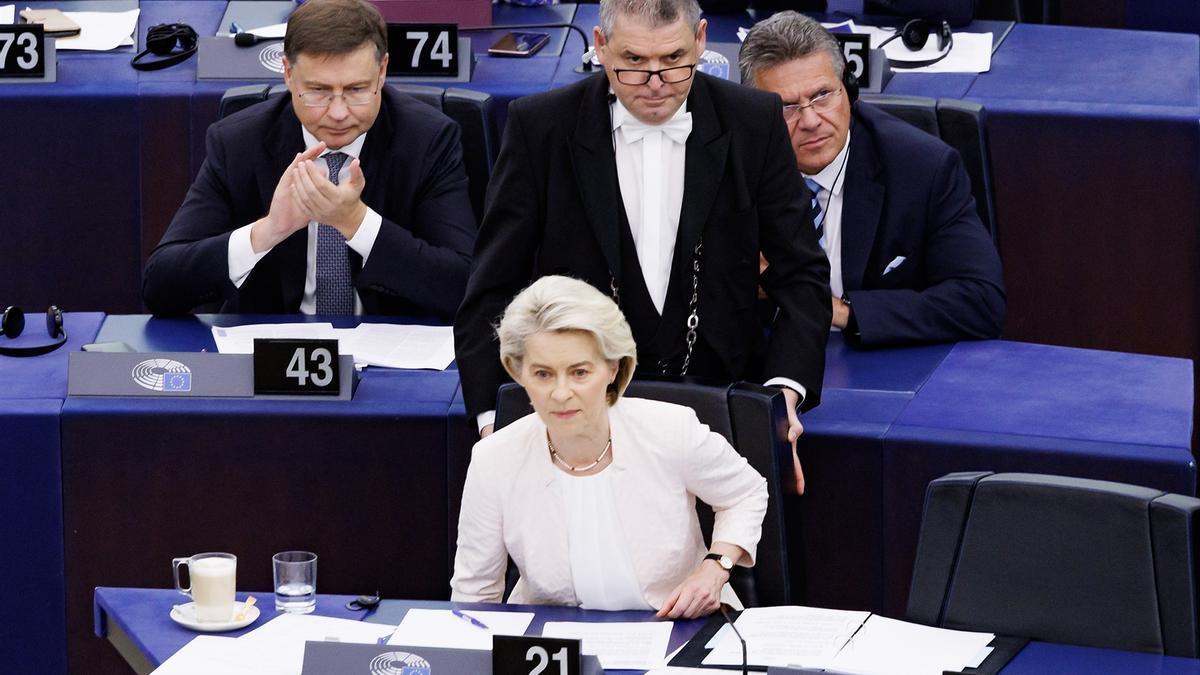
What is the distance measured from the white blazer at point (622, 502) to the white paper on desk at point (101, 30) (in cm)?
238

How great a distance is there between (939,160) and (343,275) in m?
1.13

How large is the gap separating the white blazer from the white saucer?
0.32 meters

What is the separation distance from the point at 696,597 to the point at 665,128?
0.84 m

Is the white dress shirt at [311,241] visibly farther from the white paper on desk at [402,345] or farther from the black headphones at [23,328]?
the black headphones at [23,328]

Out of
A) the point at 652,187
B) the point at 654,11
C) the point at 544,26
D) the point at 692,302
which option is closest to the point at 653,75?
the point at 654,11

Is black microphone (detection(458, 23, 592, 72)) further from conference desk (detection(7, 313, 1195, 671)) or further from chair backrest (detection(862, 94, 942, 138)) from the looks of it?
conference desk (detection(7, 313, 1195, 671))

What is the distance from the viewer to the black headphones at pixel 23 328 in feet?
11.8

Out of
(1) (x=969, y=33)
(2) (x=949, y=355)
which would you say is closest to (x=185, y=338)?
(2) (x=949, y=355)

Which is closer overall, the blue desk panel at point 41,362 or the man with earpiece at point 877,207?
the blue desk panel at point 41,362

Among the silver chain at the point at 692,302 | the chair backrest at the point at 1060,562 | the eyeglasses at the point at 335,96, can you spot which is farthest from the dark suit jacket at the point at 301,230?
the chair backrest at the point at 1060,562

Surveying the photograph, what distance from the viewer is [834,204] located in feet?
12.3

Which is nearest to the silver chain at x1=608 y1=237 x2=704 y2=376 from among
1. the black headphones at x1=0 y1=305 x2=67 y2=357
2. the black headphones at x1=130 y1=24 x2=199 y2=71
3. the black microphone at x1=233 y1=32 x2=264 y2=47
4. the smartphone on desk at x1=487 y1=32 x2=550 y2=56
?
the black headphones at x1=0 y1=305 x2=67 y2=357

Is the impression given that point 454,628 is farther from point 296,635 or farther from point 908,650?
point 908,650

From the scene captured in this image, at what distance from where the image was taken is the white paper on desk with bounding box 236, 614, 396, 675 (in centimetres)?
254
